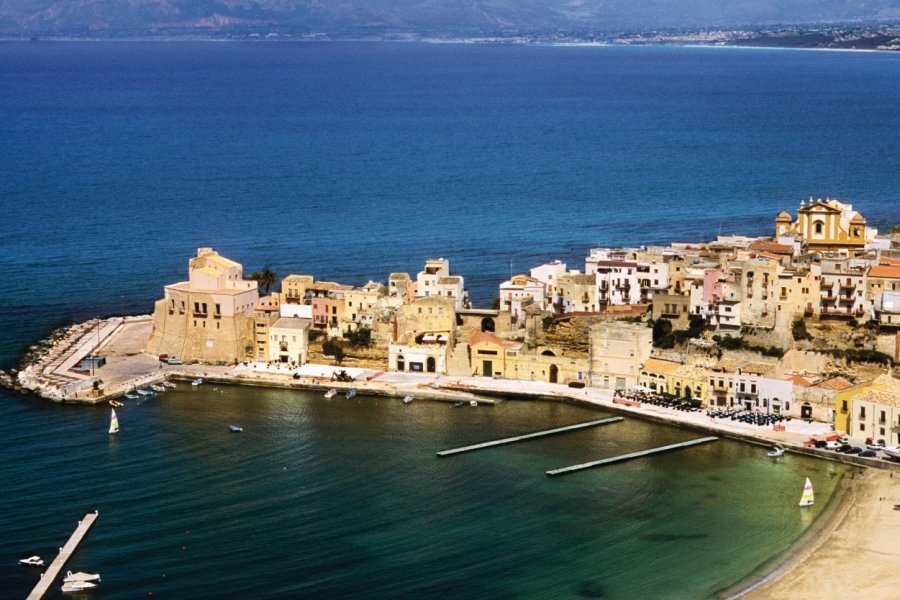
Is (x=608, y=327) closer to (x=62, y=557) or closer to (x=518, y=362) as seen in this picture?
(x=518, y=362)

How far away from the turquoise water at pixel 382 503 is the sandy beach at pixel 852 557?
0.76 metres

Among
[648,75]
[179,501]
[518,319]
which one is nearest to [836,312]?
[518,319]

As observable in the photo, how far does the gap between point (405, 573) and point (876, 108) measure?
11829cm

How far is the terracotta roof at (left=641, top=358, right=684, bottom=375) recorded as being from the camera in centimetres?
4534

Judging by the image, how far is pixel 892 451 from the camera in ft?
129

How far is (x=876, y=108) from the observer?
463 feet

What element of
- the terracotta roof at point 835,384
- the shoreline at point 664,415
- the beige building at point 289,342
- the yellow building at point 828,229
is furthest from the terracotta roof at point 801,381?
the beige building at point 289,342

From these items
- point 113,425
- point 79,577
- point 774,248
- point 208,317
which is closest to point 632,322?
point 774,248

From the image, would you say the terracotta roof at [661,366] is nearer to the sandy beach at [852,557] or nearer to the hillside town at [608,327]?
the hillside town at [608,327]

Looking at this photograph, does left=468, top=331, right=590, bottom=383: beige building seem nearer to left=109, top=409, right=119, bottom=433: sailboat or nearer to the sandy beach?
the sandy beach

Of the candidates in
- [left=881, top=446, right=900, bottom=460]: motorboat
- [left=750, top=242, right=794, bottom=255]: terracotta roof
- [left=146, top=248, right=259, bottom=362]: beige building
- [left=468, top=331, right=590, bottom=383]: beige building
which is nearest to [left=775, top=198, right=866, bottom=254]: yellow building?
[left=750, top=242, right=794, bottom=255]: terracotta roof

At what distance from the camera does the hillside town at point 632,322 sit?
44969 mm

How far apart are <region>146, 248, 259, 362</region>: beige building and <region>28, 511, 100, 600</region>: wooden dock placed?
14369mm

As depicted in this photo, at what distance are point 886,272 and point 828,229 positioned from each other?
6655 mm
